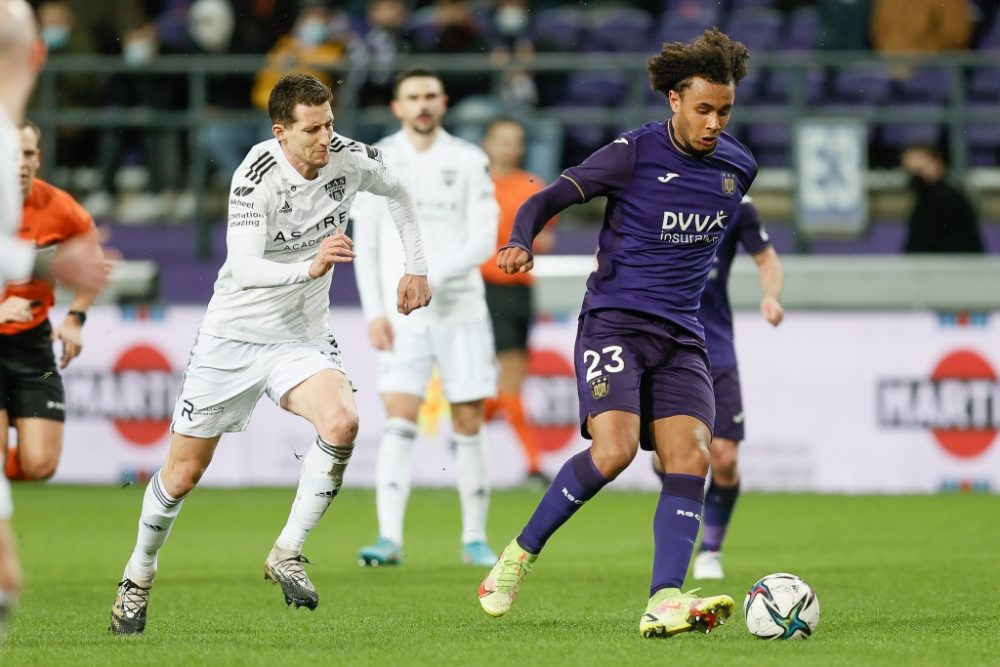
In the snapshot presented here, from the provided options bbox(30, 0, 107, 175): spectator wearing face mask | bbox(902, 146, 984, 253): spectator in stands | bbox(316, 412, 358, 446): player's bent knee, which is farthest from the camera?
bbox(30, 0, 107, 175): spectator wearing face mask

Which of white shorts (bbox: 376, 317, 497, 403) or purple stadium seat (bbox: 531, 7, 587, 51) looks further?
purple stadium seat (bbox: 531, 7, 587, 51)

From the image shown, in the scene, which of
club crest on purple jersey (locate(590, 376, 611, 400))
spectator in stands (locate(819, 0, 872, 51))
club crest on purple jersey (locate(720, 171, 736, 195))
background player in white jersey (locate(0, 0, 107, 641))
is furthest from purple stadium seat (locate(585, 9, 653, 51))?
background player in white jersey (locate(0, 0, 107, 641))

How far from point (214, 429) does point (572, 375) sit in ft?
23.7

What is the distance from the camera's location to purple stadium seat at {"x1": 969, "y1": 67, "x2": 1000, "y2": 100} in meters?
16.5

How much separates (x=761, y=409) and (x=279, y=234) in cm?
745

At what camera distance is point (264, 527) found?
39.1 ft

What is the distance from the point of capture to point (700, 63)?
686 cm

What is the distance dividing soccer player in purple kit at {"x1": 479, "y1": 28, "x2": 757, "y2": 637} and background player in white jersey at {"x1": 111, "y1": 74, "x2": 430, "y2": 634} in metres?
0.83

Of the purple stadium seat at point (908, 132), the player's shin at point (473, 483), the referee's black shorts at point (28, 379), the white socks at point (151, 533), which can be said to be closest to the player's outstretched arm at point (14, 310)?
the referee's black shorts at point (28, 379)

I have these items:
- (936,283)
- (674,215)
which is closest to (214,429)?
(674,215)

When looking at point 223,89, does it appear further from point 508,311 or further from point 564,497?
point 564,497

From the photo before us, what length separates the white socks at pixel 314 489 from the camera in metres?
7.26

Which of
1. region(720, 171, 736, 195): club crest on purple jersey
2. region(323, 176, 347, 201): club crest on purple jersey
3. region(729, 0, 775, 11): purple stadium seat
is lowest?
region(323, 176, 347, 201): club crest on purple jersey

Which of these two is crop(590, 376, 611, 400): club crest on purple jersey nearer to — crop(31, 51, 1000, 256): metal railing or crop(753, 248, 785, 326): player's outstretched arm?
crop(753, 248, 785, 326): player's outstretched arm
